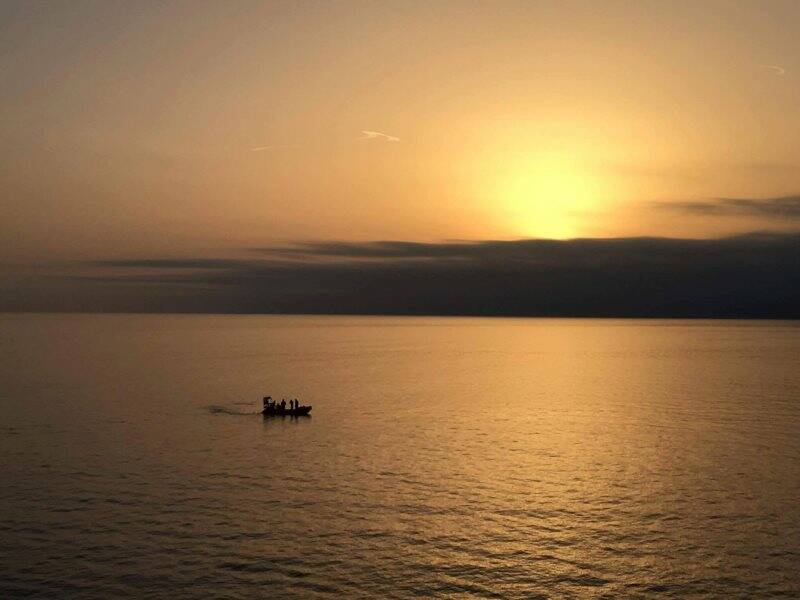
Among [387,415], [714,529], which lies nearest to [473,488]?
[714,529]

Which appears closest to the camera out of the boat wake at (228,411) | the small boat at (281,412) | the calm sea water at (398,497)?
the calm sea water at (398,497)

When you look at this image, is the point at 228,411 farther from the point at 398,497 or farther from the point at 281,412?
the point at 398,497

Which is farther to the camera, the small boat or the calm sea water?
the small boat

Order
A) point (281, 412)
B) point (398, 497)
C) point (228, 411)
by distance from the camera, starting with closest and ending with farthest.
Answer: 1. point (398, 497)
2. point (281, 412)
3. point (228, 411)

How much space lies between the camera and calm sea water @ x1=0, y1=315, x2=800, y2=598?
3531 cm

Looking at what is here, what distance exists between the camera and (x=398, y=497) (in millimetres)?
49094

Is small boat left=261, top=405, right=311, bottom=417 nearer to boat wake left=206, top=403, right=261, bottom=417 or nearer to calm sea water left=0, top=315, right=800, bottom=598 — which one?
calm sea water left=0, top=315, right=800, bottom=598

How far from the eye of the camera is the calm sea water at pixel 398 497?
3531 cm

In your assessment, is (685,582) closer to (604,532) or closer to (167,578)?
(604,532)

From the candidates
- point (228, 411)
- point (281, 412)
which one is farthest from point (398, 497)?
point (228, 411)

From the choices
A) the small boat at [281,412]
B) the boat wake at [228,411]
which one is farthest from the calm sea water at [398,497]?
the small boat at [281,412]

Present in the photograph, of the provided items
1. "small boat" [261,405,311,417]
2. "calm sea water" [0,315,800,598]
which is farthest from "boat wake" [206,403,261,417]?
"small boat" [261,405,311,417]

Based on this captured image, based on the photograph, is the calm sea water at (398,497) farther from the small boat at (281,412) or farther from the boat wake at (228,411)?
the small boat at (281,412)

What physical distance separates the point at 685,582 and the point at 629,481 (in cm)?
1949
